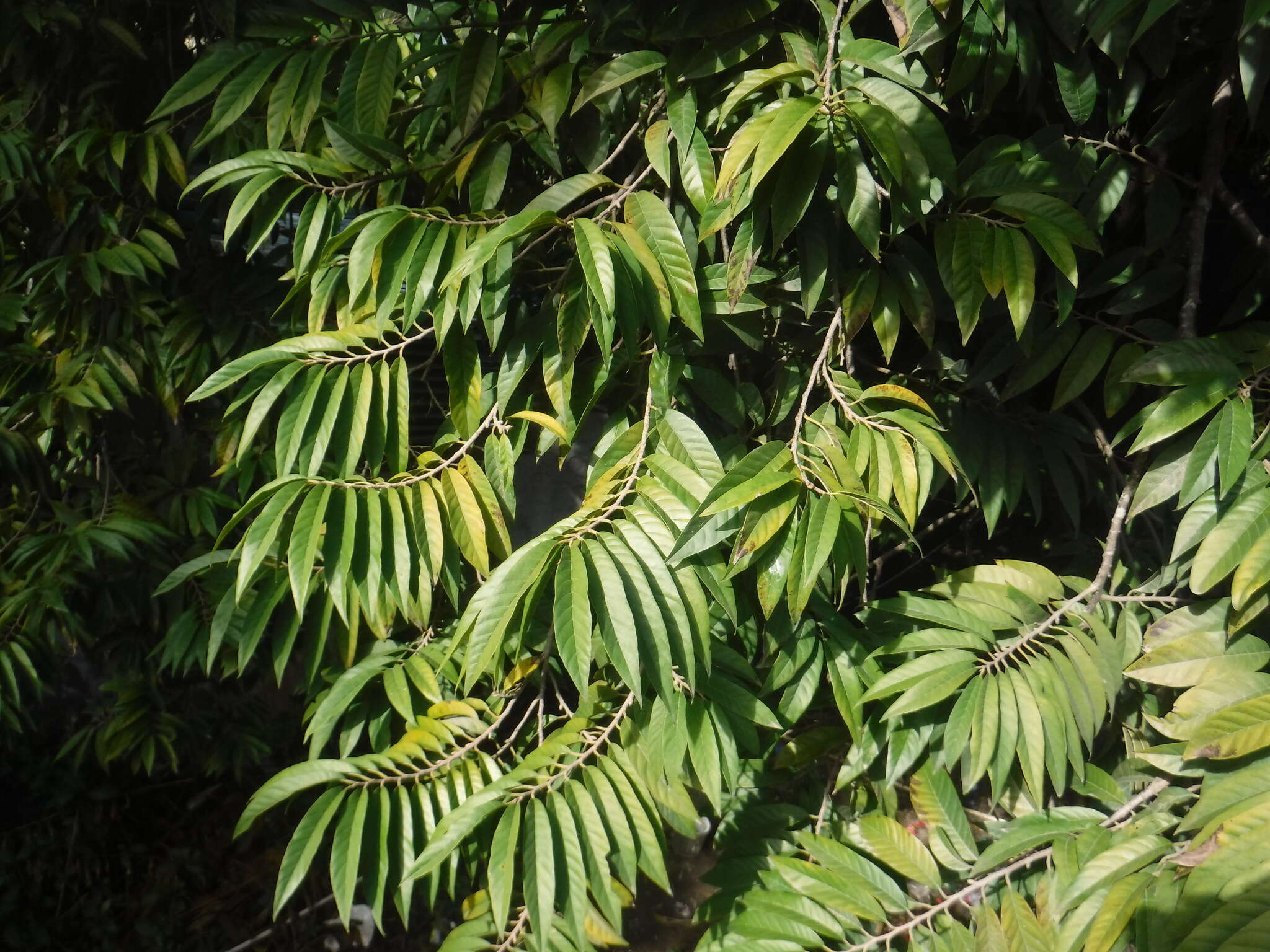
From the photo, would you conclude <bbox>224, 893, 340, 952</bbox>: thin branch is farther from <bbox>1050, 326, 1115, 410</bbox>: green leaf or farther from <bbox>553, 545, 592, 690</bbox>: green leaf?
<bbox>1050, 326, 1115, 410</bbox>: green leaf

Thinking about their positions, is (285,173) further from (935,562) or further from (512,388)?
(935,562)

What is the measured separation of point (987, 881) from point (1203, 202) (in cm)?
90

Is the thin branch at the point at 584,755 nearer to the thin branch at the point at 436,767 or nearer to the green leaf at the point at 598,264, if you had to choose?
the thin branch at the point at 436,767

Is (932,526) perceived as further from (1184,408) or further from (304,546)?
(304,546)

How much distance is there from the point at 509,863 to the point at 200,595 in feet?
3.42

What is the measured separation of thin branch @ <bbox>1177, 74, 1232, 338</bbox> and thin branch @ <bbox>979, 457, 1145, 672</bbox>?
21cm

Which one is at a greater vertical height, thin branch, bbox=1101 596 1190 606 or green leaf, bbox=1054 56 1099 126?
green leaf, bbox=1054 56 1099 126

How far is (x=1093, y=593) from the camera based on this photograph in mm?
1114

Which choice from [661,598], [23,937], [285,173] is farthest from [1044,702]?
[23,937]

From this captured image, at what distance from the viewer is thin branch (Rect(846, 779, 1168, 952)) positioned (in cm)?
105

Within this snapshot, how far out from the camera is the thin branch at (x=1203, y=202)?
3.67 feet

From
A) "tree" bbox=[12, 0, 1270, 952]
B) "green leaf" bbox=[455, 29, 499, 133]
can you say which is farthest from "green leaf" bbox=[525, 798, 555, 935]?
"green leaf" bbox=[455, 29, 499, 133]

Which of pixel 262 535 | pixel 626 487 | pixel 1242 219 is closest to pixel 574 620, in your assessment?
pixel 626 487

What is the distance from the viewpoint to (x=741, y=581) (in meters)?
1.03
